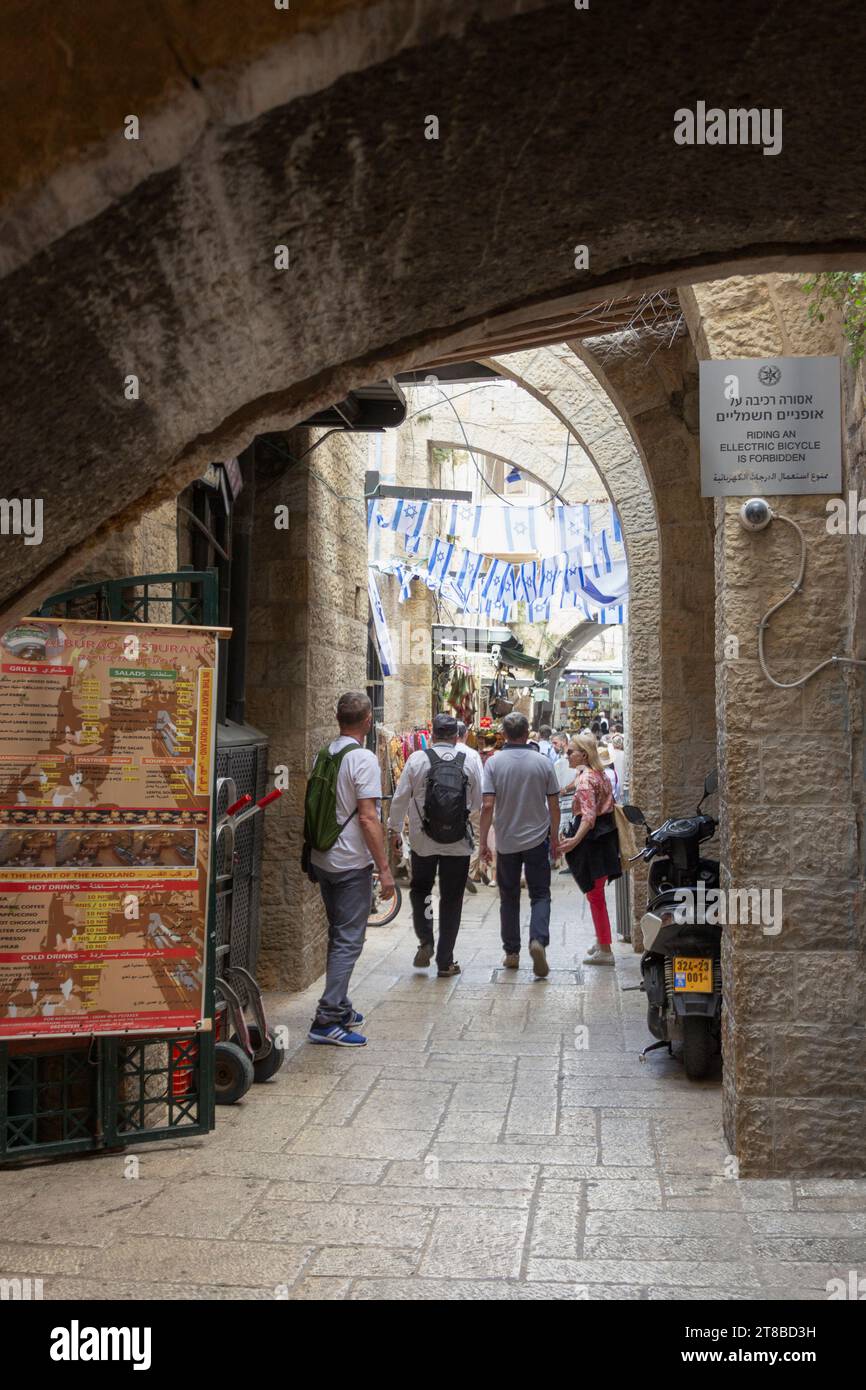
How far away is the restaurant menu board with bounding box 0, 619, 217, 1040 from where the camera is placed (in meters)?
4.54

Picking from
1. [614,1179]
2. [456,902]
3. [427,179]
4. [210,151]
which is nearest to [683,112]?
[427,179]

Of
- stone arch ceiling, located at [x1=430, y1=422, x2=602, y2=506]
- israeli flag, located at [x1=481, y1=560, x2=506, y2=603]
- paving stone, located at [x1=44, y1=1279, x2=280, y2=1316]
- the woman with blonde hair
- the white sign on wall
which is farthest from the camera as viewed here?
stone arch ceiling, located at [x1=430, y1=422, x2=602, y2=506]

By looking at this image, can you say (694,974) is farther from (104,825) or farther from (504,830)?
(504,830)

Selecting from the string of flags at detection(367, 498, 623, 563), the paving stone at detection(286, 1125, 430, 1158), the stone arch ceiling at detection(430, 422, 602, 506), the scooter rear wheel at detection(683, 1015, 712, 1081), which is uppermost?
the stone arch ceiling at detection(430, 422, 602, 506)

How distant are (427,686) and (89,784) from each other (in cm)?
1319

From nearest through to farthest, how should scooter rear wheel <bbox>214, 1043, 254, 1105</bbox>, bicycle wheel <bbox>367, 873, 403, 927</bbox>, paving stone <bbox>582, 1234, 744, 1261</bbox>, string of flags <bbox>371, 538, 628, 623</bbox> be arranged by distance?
paving stone <bbox>582, 1234, 744, 1261</bbox>
scooter rear wheel <bbox>214, 1043, 254, 1105</bbox>
bicycle wheel <bbox>367, 873, 403, 927</bbox>
string of flags <bbox>371, 538, 628, 623</bbox>

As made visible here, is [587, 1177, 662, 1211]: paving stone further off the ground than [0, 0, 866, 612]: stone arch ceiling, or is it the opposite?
[0, 0, 866, 612]: stone arch ceiling

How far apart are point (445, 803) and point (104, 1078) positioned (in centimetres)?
366

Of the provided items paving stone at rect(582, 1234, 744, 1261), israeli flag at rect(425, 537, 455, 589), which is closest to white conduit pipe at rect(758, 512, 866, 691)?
paving stone at rect(582, 1234, 744, 1261)

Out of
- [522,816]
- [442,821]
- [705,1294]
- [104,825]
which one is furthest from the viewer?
[522,816]

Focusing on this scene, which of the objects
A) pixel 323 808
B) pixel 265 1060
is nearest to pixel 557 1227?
pixel 265 1060

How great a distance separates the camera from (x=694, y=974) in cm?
575

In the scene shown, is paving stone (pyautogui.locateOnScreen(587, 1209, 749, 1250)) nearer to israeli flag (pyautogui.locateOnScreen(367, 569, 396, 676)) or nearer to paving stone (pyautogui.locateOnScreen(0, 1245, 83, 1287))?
paving stone (pyautogui.locateOnScreen(0, 1245, 83, 1287))

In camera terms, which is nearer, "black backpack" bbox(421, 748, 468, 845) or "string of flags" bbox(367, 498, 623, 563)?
"black backpack" bbox(421, 748, 468, 845)
